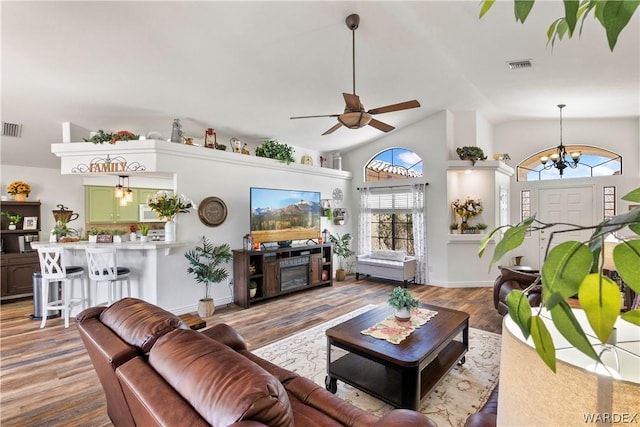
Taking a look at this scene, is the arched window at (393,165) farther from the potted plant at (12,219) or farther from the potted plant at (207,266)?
the potted plant at (12,219)

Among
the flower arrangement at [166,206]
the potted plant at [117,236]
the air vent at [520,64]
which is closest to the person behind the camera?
the air vent at [520,64]

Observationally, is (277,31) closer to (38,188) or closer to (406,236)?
(406,236)

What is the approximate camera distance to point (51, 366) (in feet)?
10.2

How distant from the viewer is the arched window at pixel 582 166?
6.07 metres

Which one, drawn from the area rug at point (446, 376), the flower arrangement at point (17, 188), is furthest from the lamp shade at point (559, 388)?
the flower arrangement at point (17, 188)

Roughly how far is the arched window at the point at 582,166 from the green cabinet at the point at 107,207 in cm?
860

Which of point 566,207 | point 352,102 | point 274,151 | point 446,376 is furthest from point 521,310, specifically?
point 566,207

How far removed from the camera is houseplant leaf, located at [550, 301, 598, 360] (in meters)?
0.32

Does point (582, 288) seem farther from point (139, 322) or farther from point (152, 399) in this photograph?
point (139, 322)

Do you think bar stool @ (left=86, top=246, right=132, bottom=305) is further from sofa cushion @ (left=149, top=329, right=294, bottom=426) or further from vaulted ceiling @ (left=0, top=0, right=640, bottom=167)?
sofa cushion @ (left=149, top=329, right=294, bottom=426)

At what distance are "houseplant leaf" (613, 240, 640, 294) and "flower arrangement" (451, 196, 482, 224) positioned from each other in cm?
624

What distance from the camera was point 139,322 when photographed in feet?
5.12

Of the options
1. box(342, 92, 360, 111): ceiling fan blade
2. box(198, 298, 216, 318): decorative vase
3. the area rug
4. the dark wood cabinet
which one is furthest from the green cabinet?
box(342, 92, 360, 111): ceiling fan blade

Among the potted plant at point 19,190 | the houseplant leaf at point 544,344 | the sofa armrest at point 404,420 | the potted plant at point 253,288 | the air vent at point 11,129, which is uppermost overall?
the air vent at point 11,129
